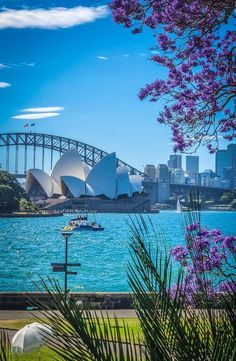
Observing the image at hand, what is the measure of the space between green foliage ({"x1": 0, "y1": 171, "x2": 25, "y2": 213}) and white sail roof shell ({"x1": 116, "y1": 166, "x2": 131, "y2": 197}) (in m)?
17.0

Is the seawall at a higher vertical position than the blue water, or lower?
higher

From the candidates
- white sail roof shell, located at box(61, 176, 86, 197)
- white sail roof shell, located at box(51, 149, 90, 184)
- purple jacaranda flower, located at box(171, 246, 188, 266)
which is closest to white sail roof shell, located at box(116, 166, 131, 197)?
white sail roof shell, located at box(51, 149, 90, 184)

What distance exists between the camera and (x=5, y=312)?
1678 cm

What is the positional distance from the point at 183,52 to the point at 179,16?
672mm

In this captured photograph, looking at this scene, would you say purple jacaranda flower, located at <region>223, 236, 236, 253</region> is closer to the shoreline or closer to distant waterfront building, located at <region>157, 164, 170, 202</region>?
the shoreline

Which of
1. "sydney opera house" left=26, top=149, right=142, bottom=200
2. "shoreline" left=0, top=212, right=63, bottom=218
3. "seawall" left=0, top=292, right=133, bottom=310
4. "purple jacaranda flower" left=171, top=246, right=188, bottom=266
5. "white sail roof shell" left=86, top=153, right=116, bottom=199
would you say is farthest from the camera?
"sydney opera house" left=26, top=149, right=142, bottom=200

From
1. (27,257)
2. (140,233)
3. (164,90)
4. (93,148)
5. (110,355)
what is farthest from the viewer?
(93,148)

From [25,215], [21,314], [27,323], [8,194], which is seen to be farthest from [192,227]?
[25,215]

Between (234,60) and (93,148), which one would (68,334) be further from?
(93,148)

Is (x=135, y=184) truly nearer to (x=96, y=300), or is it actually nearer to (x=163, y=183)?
(x=163, y=183)

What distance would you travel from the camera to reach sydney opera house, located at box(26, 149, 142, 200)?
353 feet

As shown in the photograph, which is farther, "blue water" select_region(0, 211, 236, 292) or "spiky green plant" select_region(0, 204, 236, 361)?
"blue water" select_region(0, 211, 236, 292)

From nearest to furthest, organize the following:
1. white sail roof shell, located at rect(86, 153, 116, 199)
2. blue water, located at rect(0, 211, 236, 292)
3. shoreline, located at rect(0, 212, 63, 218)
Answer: blue water, located at rect(0, 211, 236, 292), shoreline, located at rect(0, 212, 63, 218), white sail roof shell, located at rect(86, 153, 116, 199)

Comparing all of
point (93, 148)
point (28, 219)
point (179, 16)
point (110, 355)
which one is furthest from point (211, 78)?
point (93, 148)
